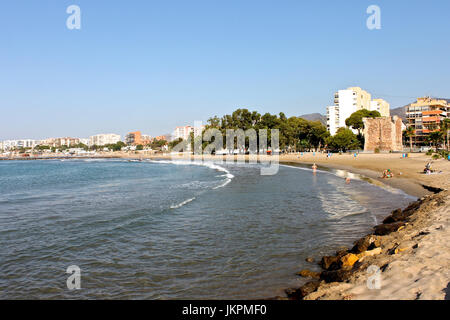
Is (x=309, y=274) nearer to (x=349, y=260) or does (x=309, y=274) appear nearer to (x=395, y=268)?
(x=349, y=260)

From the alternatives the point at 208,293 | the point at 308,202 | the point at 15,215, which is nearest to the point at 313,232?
the point at 208,293

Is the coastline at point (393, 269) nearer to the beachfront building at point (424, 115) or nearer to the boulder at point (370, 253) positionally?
the boulder at point (370, 253)

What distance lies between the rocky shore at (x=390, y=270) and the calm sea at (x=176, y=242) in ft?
3.11

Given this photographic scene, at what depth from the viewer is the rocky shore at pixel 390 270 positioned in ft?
20.3

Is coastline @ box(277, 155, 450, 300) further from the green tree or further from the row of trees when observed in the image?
the row of trees

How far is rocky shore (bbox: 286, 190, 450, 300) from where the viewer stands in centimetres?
620

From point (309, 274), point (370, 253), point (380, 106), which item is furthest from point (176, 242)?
point (380, 106)

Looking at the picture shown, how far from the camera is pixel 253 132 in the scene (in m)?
109

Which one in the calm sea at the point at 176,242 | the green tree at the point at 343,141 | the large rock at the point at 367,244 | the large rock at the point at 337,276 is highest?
the green tree at the point at 343,141

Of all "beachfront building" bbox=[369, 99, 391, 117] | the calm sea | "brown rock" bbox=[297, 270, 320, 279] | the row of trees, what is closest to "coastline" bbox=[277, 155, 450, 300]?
"brown rock" bbox=[297, 270, 320, 279]

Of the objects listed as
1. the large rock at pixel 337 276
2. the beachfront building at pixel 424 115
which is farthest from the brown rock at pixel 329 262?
the beachfront building at pixel 424 115

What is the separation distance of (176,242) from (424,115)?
403 feet
